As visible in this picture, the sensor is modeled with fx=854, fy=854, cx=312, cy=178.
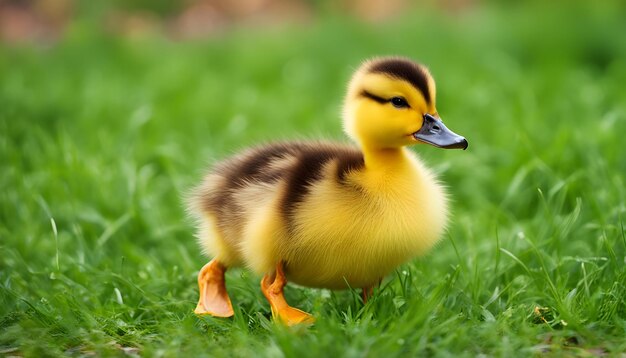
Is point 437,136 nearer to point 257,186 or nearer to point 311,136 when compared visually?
point 257,186

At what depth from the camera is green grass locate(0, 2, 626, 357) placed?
2.90m

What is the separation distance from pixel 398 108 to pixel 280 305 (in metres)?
0.80

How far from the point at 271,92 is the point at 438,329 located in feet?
13.3

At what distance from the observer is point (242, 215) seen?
3.03 metres

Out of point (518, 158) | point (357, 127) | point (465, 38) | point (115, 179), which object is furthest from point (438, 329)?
point (465, 38)

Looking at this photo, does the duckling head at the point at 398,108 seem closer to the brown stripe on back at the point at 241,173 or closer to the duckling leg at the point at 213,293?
the brown stripe on back at the point at 241,173

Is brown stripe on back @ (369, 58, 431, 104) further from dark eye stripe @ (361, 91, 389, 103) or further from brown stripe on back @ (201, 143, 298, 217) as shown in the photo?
brown stripe on back @ (201, 143, 298, 217)

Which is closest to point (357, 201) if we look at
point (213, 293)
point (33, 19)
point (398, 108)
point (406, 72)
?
point (398, 108)

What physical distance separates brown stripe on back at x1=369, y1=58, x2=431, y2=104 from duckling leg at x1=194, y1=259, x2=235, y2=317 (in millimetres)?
992

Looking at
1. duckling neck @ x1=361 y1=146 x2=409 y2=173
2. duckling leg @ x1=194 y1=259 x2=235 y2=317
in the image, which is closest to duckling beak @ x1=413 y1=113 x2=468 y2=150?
duckling neck @ x1=361 y1=146 x2=409 y2=173

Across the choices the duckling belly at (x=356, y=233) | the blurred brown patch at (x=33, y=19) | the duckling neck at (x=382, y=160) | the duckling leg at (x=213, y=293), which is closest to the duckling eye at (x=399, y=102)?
the duckling neck at (x=382, y=160)

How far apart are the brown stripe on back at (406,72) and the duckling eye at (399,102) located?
6 centimetres

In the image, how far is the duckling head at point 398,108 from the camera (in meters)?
2.87

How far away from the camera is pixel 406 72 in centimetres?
288
